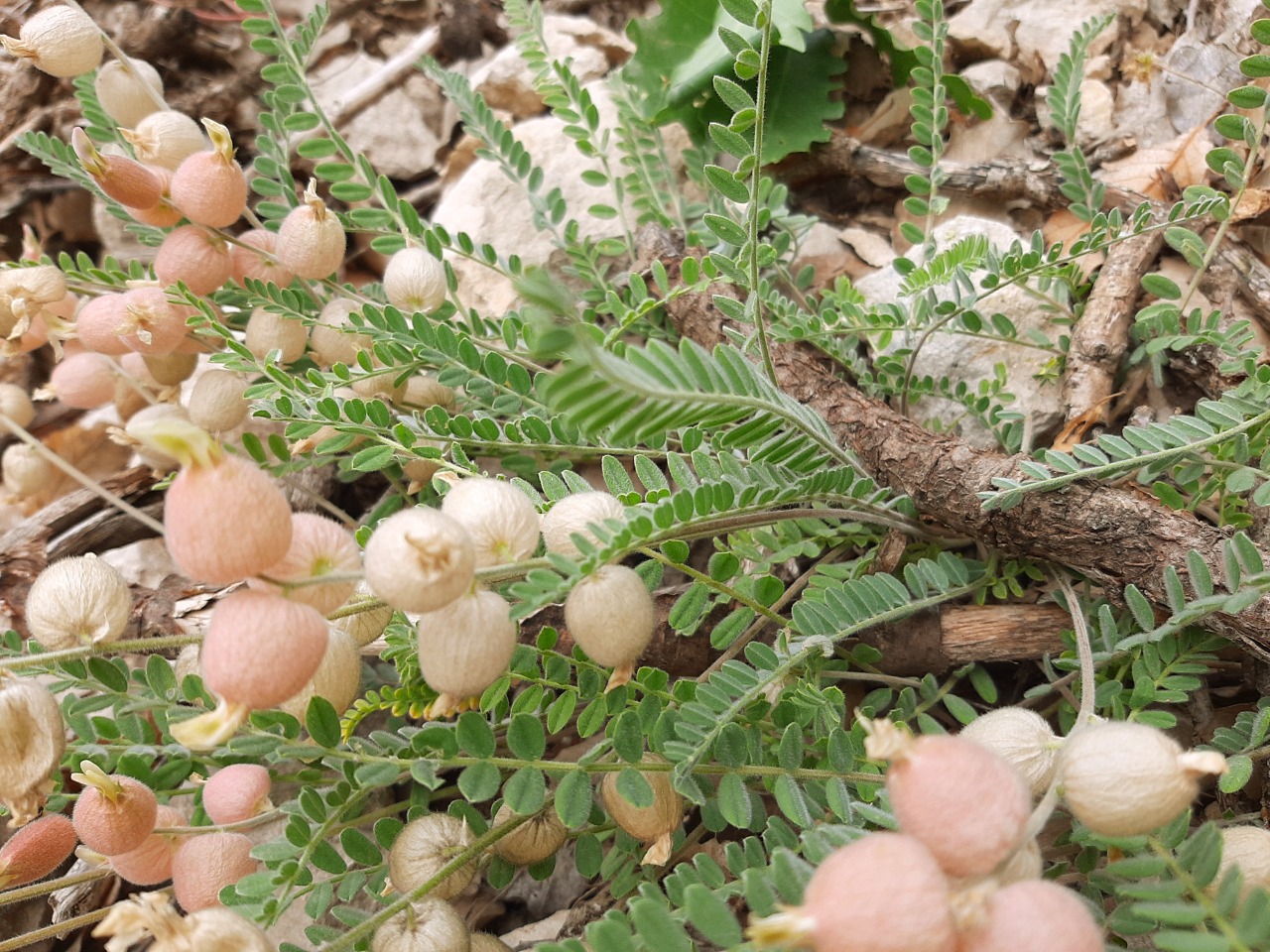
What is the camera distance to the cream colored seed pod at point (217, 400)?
48.6 inches

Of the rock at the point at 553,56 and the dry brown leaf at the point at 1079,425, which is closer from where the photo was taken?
the dry brown leaf at the point at 1079,425

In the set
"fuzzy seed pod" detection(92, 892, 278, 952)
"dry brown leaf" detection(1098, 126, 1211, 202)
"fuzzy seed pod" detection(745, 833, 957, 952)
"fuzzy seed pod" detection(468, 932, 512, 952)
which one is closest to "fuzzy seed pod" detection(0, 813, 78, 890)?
"fuzzy seed pod" detection(92, 892, 278, 952)

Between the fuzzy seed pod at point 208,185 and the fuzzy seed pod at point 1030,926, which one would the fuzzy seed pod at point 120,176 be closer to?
the fuzzy seed pod at point 208,185

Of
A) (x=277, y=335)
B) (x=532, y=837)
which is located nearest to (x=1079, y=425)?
(x=532, y=837)

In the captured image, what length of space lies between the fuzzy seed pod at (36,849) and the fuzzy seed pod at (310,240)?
66cm

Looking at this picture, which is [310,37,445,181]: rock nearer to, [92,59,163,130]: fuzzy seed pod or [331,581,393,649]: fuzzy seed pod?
[92,59,163,130]: fuzzy seed pod

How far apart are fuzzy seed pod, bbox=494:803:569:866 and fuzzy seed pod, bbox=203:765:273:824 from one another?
222 millimetres

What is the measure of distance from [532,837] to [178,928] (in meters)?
0.36

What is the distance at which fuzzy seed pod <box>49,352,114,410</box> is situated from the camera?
1.41 m

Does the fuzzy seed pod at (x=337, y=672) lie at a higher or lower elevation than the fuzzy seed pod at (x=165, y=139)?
lower

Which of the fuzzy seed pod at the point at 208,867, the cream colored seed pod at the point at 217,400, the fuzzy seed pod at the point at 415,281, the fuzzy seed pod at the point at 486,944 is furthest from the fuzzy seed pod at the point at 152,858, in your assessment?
the fuzzy seed pod at the point at 415,281

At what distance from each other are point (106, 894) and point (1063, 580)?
1.28 meters

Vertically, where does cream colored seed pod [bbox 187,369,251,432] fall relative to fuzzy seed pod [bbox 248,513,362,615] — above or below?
below

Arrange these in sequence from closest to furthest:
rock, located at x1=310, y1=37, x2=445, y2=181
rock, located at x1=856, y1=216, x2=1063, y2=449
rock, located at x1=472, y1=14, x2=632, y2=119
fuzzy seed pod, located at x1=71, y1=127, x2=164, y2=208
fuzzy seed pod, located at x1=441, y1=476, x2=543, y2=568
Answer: fuzzy seed pod, located at x1=441, y1=476, x2=543, y2=568 → fuzzy seed pod, located at x1=71, y1=127, x2=164, y2=208 → rock, located at x1=856, y1=216, x2=1063, y2=449 → rock, located at x1=472, y1=14, x2=632, y2=119 → rock, located at x1=310, y1=37, x2=445, y2=181
